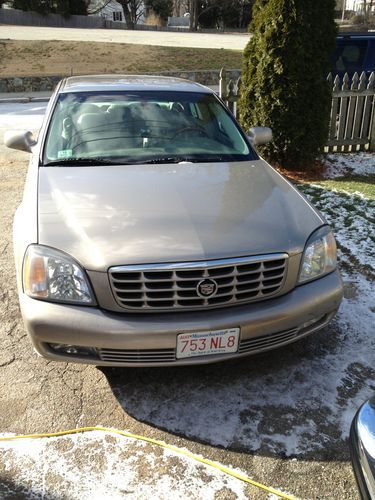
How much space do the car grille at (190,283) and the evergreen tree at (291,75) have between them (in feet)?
14.5

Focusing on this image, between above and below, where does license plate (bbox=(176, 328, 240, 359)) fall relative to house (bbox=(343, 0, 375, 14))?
below

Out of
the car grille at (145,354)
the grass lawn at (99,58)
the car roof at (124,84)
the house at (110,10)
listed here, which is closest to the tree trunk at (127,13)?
the house at (110,10)

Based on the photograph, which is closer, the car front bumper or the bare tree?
the car front bumper

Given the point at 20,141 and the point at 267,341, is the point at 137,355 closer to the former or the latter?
the point at 267,341

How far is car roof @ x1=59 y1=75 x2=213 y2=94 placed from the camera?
396cm

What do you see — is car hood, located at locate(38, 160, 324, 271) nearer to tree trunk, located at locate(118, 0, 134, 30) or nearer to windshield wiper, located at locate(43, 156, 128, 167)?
windshield wiper, located at locate(43, 156, 128, 167)

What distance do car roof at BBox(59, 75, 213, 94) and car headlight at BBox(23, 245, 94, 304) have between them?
1.97m

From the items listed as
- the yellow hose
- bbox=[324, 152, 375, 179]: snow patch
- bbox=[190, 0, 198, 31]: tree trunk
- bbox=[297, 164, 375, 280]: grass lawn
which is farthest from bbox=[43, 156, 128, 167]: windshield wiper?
bbox=[190, 0, 198, 31]: tree trunk

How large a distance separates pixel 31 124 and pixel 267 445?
9.72 metres

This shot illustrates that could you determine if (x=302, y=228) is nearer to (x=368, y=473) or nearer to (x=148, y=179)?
(x=148, y=179)

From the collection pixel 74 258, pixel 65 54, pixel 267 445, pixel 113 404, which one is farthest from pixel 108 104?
pixel 65 54

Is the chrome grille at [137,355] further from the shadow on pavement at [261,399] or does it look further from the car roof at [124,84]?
the car roof at [124,84]

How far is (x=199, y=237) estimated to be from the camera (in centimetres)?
247

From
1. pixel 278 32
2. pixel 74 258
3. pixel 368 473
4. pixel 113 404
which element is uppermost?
pixel 278 32
